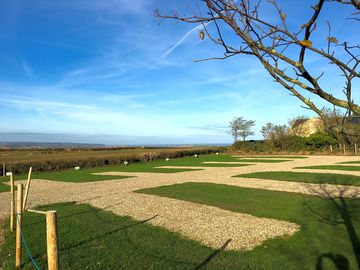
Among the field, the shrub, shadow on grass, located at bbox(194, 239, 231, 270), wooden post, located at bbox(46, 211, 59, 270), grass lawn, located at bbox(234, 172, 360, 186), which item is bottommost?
shadow on grass, located at bbox(194, 239, 231, 270)

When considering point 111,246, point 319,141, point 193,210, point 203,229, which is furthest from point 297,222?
point 319,141

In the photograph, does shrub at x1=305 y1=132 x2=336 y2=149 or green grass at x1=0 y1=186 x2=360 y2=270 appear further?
shrub at x1=305 y1=132 x2=336 y2=149

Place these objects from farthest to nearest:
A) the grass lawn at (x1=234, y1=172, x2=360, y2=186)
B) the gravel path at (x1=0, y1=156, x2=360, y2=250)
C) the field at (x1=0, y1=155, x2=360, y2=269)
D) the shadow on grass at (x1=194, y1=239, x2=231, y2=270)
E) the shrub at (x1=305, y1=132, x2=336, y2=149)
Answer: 1. the shrub at (x1=305, y1=132, x2=336, y2=149)
2. the grass lawn at (x1=234, y1=172, x2=360, y2=186)
3. the gravel path at (x1=0, y1=156, x2=360, y2=250)
4. the field at (x1=0, y1=155, x2=360, y2=269)
5. the shadow on grass at (x1=194, y1=239, x2=231, y2=270)

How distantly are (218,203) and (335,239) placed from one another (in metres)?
4.72

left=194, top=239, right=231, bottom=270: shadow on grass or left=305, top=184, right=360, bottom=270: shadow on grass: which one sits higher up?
left=305, top=184, right=360, bottom=270: shadow on grass

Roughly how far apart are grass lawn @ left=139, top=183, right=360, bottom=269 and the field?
17 millimetres

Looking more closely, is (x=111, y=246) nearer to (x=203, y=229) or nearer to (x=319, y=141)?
(x=203, y=229)

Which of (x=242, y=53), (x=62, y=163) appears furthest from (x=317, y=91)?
(x=62, y=163)

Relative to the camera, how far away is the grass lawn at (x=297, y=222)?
5922 mm

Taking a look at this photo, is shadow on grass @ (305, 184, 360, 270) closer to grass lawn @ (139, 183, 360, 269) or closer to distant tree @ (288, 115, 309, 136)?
grass lawn @ (139, 183, 360, 269)

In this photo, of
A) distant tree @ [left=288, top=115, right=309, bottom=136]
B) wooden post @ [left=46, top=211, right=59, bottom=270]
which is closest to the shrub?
distant tree @ [left=288, top=115, right=309, bottom=136]

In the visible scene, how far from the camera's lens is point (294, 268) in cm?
561

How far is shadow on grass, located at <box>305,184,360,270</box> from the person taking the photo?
600 centimetres

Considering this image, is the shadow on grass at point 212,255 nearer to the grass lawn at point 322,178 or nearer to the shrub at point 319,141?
the grass lawn at point 322,178
